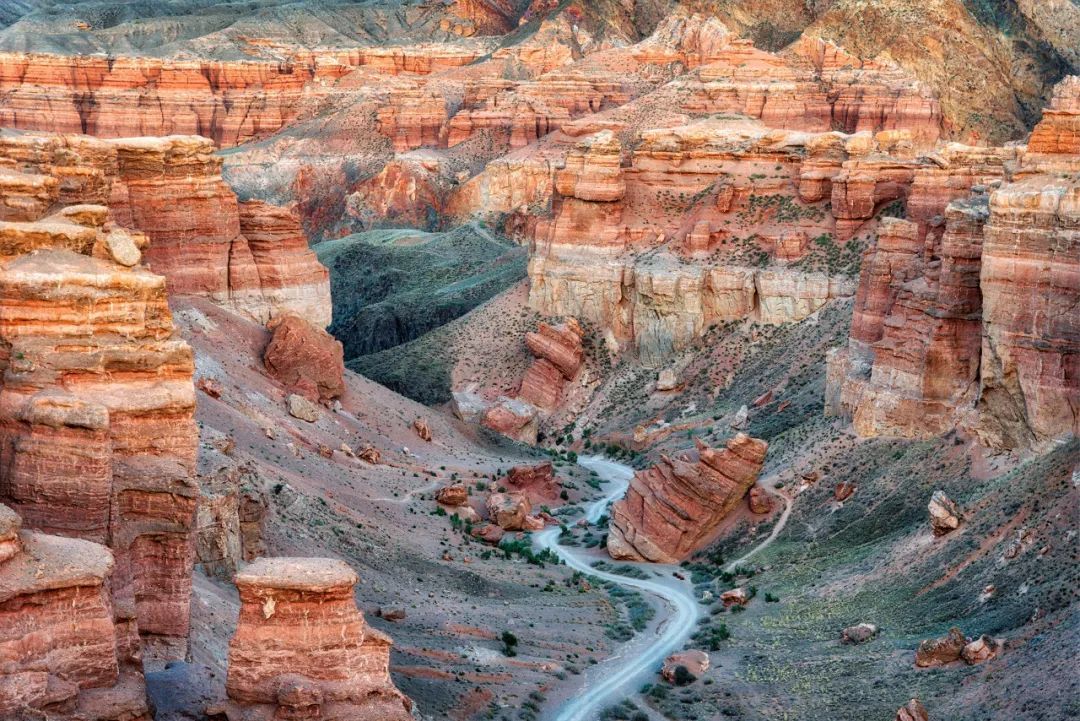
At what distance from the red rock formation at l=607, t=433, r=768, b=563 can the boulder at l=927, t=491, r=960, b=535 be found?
9150mm

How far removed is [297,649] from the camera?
83.1 feet

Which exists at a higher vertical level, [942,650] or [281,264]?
[942,650]

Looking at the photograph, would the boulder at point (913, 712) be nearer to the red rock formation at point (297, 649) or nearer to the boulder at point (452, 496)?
the red rock formation at point (297, 649)

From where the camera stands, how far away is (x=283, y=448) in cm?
5453

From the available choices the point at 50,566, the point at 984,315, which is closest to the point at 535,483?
the point at 984,315

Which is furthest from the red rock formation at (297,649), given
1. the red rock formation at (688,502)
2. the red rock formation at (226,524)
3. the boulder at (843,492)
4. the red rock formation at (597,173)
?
the red rock formation at (597,173)

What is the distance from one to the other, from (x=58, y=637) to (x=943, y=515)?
2738 cm

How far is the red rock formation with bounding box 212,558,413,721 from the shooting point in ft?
82.4

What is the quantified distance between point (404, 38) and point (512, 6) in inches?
485

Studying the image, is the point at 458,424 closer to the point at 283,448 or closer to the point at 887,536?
the point at 283,448

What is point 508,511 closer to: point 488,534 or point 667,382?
point 488,534

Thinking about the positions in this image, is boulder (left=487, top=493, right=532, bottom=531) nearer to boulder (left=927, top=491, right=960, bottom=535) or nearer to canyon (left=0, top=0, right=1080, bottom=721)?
canyon (left=0, top=0, right=1080, bottom=721)

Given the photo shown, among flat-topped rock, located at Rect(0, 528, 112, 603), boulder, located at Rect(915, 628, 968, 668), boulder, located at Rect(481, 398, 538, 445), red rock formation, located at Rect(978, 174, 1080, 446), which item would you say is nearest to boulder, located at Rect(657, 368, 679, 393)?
boulder, located at Rect(481, 398, 538, 445)

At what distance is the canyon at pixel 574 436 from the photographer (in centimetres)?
2839
